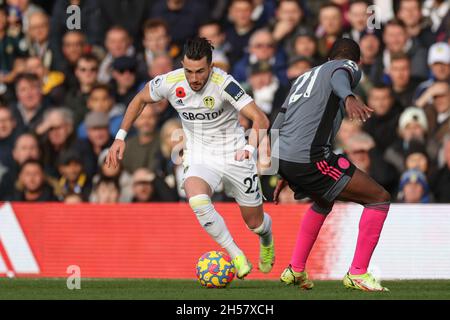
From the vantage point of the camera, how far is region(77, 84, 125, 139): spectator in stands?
16.8 m

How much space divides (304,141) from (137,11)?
817cm

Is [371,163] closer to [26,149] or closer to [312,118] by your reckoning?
[312,118]

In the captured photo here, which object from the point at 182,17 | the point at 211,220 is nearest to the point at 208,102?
the point at 211,220

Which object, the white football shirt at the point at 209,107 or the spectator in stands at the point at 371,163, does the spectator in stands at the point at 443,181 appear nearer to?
the spectator in stands at the point at 371,163

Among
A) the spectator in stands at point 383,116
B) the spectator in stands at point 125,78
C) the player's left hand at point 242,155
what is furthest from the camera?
the spectator in stands at point 125,78

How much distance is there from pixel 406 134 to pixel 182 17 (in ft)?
14.1

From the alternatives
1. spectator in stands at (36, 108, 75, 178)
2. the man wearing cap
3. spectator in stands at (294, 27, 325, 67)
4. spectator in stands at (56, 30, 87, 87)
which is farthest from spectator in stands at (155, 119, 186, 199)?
→ spectator in stands at (56, 30, 87, 87)

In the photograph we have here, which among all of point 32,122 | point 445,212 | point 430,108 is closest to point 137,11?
point 32,122

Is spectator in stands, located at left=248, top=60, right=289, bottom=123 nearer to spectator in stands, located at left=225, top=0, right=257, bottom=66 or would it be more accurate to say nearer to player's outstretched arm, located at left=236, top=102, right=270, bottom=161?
spectator in stands, located at left=225, top=0, right=257, bottom=66

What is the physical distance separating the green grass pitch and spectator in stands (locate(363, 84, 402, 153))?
126 inches

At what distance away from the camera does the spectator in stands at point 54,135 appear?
16.8m

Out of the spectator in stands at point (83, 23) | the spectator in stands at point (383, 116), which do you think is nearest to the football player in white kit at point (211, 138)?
the spectator in stands at point (383, 116)

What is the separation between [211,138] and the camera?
11734 mm

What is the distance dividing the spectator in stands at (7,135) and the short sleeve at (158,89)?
5966 millimetres
